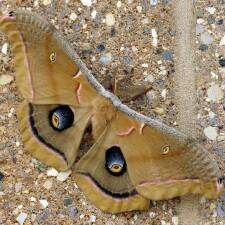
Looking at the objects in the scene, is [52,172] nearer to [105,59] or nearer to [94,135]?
[94,135]

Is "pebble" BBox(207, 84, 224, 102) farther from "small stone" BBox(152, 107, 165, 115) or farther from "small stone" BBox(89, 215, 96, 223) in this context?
"small stone" BBox(89, 215, 96, 223)

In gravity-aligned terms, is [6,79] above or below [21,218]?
above

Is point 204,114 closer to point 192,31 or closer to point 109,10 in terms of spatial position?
point 192,31

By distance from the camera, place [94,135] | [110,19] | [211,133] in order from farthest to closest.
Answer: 1. [110,19]
2. [211,133]
3. [94,135]

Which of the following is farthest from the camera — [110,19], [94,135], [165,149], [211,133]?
[110,19]

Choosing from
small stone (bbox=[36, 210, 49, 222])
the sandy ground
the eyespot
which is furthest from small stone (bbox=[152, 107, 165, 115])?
small stone (bbox=[36, 210, 49, 222])

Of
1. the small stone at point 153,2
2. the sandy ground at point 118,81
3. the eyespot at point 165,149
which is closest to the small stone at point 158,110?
the sandy ground at point 118,81

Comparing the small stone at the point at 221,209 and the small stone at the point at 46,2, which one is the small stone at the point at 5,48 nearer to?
the small stone at the point at 46,2

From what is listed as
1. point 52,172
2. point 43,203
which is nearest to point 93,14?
point 52,172
